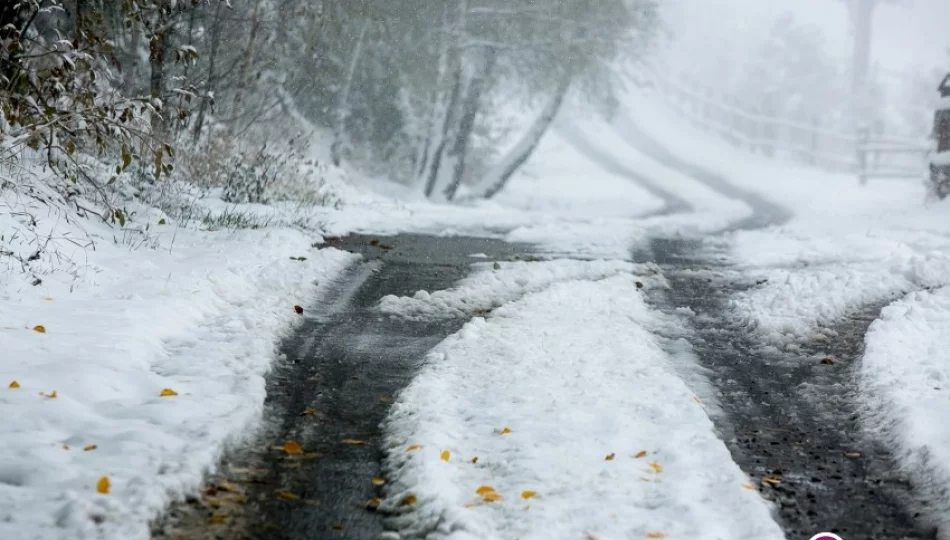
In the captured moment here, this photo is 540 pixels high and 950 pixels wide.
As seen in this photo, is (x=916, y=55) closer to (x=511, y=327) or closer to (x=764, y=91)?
(x=764, y=91)

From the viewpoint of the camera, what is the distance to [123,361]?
16.1 feet

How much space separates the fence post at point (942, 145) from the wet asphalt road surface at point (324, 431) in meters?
12.0

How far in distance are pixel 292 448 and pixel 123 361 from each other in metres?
1.32

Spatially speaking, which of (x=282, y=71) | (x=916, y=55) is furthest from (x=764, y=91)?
(x=282, y=71)

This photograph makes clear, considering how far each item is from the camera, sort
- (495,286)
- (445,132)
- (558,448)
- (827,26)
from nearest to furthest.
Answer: (558,448), (495,286), (445,132), (827,26)

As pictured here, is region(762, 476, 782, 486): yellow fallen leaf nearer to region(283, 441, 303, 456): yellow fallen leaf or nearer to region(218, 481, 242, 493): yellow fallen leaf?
region(283, 441, 303, 456): yellow fallen leaf

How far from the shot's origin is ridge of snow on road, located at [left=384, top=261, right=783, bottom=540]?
11.8 ft

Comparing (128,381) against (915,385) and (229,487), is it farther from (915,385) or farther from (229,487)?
(915,385)

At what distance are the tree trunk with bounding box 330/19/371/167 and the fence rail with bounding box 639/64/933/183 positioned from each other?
7.52m

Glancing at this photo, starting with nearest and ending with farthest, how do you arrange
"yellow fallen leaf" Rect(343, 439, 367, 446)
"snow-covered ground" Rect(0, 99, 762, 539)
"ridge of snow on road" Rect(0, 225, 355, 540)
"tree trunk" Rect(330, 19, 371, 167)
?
"ridge of snow on road" Rect(0, 225, 355, 540) < "snow-covered ground" Rect(0, 99, 762, 539) < "yellow fallen leaf" Rect(343, 439, 367, 446) < "tree trunk" Rect(330, 19, 371, 167)

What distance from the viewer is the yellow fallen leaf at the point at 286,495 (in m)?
3.69

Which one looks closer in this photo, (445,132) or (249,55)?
(249,55)

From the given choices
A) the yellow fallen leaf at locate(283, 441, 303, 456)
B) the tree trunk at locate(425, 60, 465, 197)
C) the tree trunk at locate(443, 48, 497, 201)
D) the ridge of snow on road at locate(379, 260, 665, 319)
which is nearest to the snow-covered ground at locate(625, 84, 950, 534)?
the ridge of snow on road at locate(379, 260, 665, 319)

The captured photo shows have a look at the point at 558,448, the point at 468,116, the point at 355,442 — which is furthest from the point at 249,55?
the point at 558,448
